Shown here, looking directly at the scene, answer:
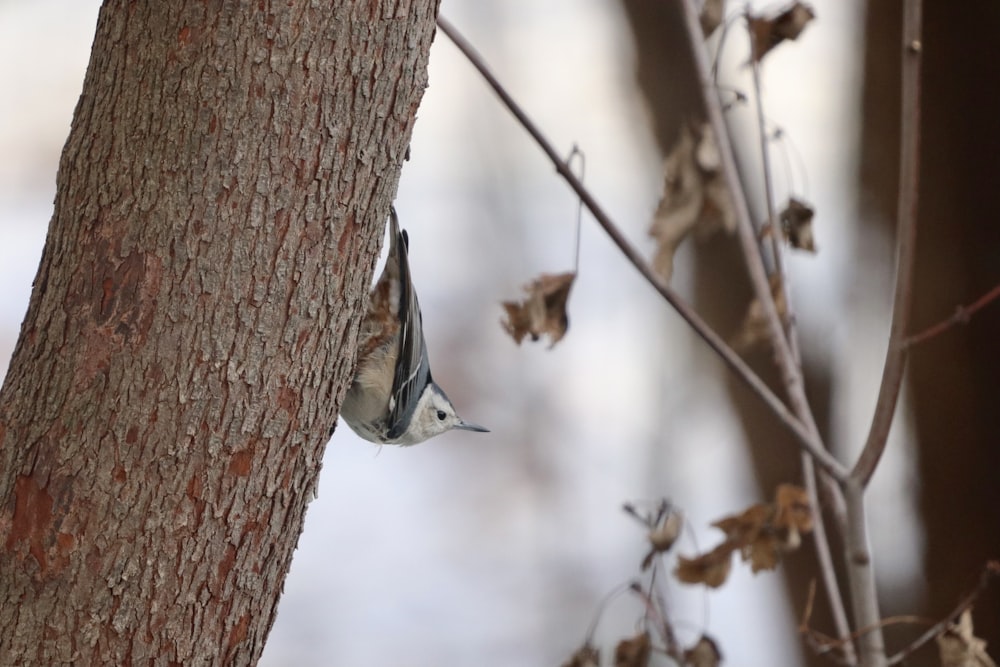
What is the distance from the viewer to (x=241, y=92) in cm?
110

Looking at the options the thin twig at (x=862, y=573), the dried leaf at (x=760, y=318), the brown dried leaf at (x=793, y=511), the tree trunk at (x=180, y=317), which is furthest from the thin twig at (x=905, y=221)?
the tree trunk at (x=180, y=317)

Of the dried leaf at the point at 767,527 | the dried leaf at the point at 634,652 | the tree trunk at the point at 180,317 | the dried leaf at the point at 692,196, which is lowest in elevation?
the dried leaf at the point at 634,652

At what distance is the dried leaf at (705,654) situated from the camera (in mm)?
1672

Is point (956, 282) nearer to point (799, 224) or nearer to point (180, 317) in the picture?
point (799, 224)

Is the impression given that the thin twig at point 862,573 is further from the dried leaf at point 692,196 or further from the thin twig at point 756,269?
the dried leaf at point 692,196

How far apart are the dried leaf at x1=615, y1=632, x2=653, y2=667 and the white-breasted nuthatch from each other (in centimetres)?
58

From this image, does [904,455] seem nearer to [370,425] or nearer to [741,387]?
[741,387]

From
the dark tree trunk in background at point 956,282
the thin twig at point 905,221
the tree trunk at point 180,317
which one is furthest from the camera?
the dark tree trunk in background at point 956,282

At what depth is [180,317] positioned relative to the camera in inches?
42.8

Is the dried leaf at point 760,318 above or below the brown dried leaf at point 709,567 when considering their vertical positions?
above

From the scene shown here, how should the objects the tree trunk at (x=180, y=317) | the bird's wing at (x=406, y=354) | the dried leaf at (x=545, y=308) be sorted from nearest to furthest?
the tree trunk at (x=180, y=317), the dried leaf at (x=545, y=308), the bird's wing at (x=406, y=354)

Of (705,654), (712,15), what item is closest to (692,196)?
(712,15)

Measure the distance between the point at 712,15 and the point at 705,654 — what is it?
1.04 meters

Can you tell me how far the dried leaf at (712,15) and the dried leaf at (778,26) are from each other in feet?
0.17
